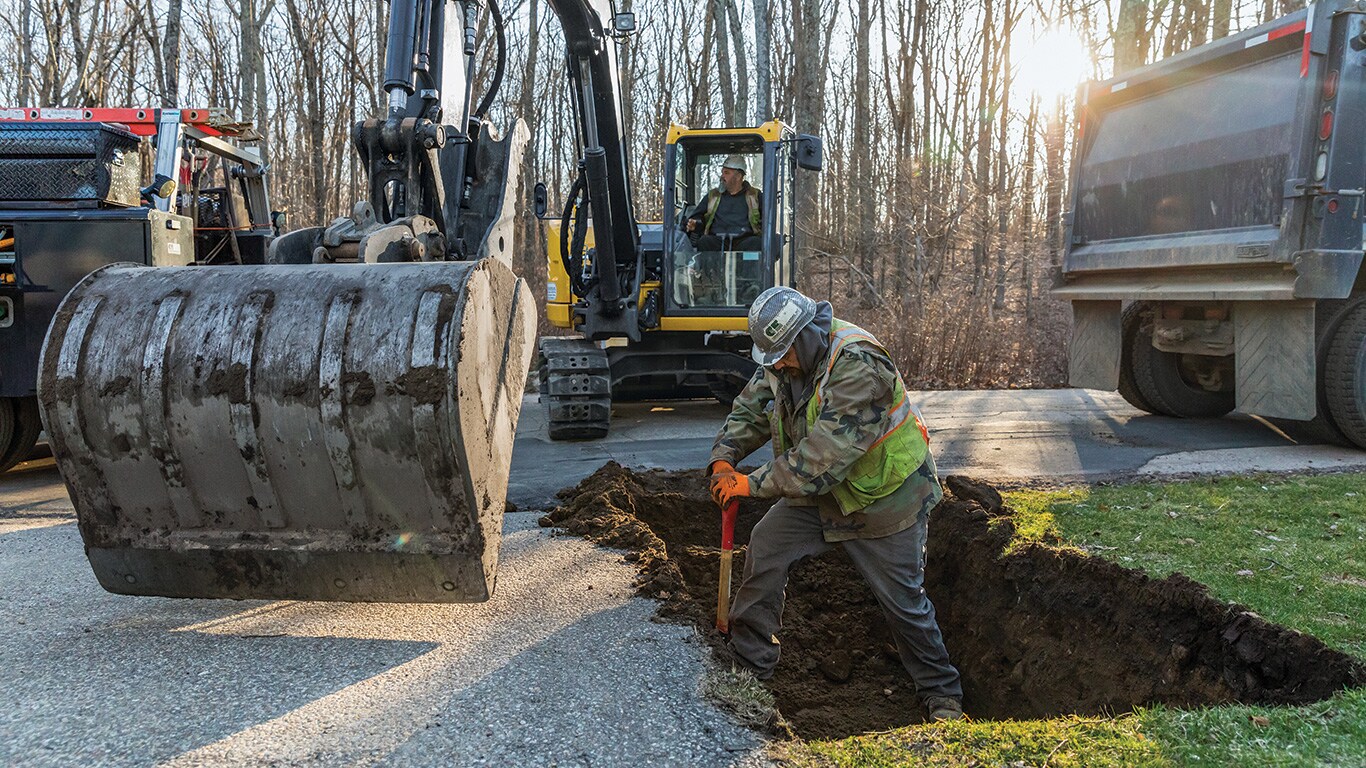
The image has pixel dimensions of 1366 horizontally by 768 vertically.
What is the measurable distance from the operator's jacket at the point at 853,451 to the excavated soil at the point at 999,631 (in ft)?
2.53

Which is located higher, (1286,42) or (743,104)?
(743,104)

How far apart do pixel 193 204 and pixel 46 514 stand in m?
3.66

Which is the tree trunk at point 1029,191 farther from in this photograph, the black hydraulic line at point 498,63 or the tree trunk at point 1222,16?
the black hydraulic line at point 498,63

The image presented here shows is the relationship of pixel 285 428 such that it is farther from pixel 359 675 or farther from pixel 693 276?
pixel 693 276

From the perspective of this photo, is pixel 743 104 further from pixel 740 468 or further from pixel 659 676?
pixel 659 676

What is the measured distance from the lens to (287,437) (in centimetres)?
363

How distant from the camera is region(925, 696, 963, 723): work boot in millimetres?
4188

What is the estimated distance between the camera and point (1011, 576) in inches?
202

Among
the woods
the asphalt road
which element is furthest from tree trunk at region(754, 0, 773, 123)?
the asphalt road

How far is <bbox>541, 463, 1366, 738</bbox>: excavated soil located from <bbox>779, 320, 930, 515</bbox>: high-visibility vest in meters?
0.86

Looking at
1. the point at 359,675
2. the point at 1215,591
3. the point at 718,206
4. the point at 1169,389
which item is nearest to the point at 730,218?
the point at 718,206

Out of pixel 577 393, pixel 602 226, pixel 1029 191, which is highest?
pixel 1029 191

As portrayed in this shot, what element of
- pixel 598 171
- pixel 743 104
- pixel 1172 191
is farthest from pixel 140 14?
pixel 1172 191

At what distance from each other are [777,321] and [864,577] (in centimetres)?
120
